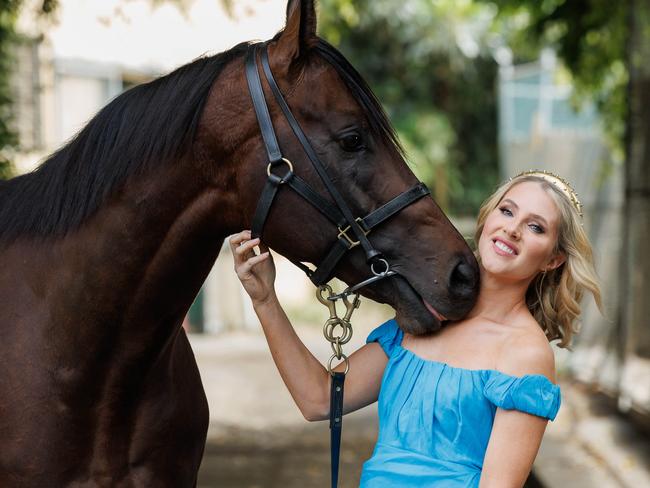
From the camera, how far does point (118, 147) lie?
194cm

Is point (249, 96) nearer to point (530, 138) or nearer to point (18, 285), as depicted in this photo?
point (18, 285)

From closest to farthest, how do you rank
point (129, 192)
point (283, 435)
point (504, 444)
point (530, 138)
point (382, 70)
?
point (504, 444)
point (129, 192)
point (283, 435)
point (530, 138)
point (382, 70)

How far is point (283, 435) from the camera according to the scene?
20.0ft

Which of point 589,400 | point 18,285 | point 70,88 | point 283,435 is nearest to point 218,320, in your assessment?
point 70,88

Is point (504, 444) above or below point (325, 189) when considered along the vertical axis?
below

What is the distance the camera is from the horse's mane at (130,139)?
1.93 meters

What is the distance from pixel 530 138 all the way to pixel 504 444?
276 inches

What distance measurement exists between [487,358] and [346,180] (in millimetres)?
544

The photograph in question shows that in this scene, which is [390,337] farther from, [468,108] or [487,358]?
[468,108]

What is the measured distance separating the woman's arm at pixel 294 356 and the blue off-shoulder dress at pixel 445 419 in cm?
24

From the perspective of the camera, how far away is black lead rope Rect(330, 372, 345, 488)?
211 centimetres

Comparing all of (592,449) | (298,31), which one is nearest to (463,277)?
(298,31)

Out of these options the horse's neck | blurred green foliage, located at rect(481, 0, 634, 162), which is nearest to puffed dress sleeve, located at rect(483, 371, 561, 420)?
the horse's neck

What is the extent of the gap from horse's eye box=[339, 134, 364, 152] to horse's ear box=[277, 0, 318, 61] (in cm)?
23
